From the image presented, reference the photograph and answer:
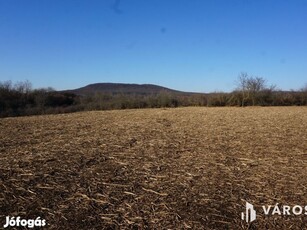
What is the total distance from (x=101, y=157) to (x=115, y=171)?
1.02 meters

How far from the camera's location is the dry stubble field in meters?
3.74

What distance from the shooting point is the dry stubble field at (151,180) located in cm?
374

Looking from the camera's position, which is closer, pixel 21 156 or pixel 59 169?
pixel 59 169

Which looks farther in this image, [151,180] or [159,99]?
[159,99]

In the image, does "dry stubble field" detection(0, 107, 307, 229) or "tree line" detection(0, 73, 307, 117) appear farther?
"tree line" detection(0, 73, 307, 117)

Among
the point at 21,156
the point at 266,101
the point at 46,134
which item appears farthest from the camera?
the point at 266,101

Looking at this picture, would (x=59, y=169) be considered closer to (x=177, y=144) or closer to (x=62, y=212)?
(x=62, y=212)

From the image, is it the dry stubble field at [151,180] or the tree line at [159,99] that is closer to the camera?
the dry stubble field at [151,180]

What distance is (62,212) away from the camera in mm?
3863

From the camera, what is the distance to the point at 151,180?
5.00m

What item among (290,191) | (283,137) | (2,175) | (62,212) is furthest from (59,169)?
(283,137)

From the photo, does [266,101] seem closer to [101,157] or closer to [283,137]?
[283,137]

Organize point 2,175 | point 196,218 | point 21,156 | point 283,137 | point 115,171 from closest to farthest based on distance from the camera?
point 196,218, point 2,175, point 115,171, point 21,156, point 283,137

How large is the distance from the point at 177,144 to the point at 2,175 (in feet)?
12.5
